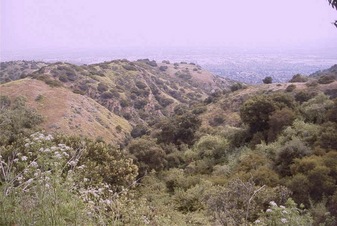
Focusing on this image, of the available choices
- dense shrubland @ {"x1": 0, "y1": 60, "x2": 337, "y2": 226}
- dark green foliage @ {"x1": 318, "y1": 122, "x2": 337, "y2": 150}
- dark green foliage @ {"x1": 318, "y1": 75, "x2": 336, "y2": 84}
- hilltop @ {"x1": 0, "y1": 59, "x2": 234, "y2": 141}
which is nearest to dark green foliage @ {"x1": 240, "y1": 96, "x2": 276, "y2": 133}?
dense shrubland @ {"x1": 0, "y1": 60, "x2": 337, "y2": 226}

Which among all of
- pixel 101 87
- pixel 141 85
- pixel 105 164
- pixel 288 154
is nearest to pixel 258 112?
pixel 288 154

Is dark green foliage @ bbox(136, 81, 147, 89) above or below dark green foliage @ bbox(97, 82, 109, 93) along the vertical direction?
below

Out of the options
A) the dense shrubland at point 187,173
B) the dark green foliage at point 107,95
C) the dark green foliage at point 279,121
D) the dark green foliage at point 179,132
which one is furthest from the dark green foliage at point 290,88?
the dark green foliage at point 107,95

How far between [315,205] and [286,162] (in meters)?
4.34

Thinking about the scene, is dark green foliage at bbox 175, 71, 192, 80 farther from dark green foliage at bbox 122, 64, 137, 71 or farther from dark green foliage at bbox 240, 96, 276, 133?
dark green foliage at bbox 240, 96, 276, 133

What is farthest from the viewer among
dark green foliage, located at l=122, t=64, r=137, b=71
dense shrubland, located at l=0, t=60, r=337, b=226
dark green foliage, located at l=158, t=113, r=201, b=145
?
dark green foliage, located at l=122, t=64, r=137, b=71

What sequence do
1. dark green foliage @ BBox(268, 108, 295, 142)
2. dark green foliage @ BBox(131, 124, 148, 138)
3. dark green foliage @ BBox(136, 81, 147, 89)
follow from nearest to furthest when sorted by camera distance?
dark green foliage @ BBox(268, 108, 295, 142) < dark green foliage @ BBox(131, 124, 148, 138) < dark green foliage @ BBox(136, 81, 147, 89)

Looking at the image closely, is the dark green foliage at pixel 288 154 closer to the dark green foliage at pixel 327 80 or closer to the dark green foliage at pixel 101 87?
the dark green foliage at pixel 327 80

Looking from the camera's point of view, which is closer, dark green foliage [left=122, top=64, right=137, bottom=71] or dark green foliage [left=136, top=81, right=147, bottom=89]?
dark green foliage [left=136, top=81, right=147, bottom=89]

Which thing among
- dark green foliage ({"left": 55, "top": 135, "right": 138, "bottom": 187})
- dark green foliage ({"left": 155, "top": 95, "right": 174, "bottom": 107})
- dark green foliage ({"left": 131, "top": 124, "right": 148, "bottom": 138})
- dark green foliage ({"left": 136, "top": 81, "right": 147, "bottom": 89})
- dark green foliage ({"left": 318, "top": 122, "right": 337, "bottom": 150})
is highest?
dark green foliage ({"left": 318, "top": 122, "right": 337, "bottom": 150})

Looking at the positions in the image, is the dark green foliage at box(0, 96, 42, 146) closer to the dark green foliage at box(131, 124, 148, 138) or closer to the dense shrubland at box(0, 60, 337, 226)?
the dense shrubland at box(0, 60, 337, 226)

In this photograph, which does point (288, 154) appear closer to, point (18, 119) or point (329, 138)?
point (329, 138)

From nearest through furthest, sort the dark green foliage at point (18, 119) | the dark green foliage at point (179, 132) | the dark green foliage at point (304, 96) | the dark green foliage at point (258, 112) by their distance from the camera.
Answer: the dark green foliage at point (258, 112) → the dark green foliage at point (18, 119) → the dark green foliage at point (304, 96) → the dark green foliage at point (179, 132)

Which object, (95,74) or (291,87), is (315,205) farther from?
(95,74)
